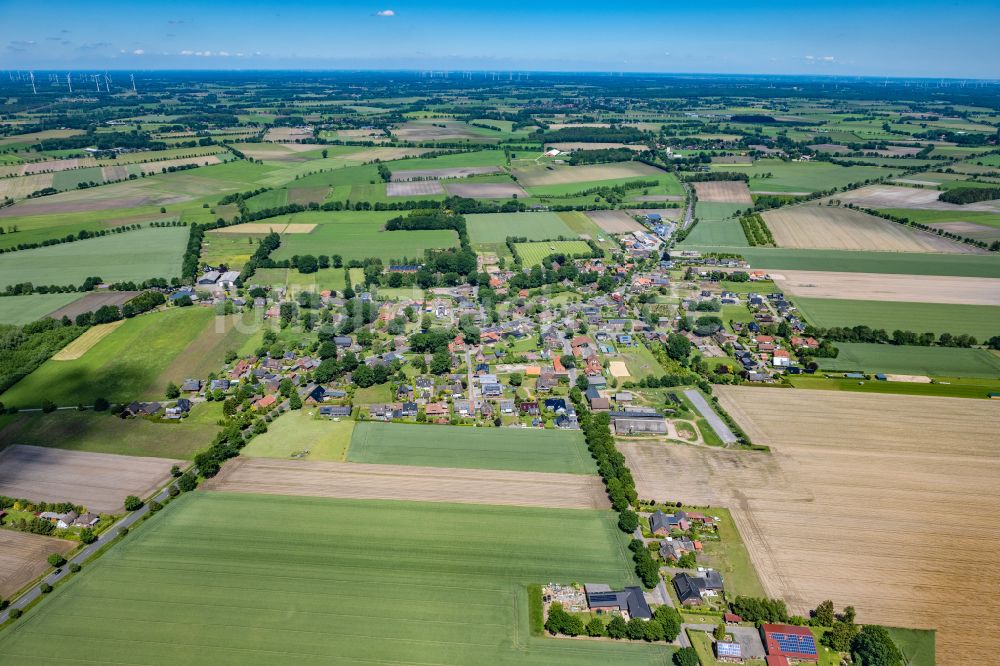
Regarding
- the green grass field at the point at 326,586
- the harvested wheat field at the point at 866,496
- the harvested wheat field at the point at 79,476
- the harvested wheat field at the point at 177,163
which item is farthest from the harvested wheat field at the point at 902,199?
the harvested wheat field at the point at 177,163

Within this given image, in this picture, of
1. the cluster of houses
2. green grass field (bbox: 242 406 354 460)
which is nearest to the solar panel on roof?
green grass field (bbox: 242 406 354 460)

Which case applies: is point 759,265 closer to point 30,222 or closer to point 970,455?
point 970,455

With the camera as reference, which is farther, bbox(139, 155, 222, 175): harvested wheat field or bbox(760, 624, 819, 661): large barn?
bbox(139, 155, 222, 175): harvested wheat field

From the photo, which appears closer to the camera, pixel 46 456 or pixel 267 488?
pixel 267 488

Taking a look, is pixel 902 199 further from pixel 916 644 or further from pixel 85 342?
pixel 85 342

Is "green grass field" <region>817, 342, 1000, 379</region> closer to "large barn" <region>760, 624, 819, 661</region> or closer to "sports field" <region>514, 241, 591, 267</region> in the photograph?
"large barn" <region>760, 624, 819, 661</region>

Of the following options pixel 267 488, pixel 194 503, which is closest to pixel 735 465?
pixel 267 488
